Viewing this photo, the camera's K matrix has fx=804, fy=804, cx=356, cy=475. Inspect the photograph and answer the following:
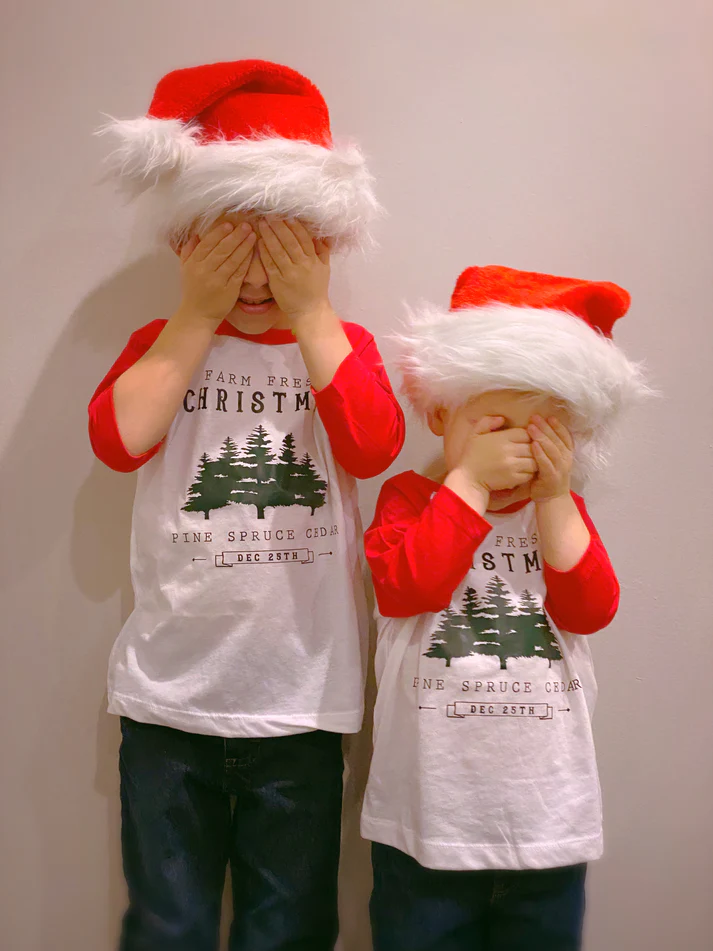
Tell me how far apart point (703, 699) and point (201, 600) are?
672 mm

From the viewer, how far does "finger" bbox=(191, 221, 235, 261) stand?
82 centimetres

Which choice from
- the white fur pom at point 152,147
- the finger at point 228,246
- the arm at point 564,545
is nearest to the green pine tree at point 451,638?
the arm at point 564,545

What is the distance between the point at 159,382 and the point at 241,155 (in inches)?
9.4

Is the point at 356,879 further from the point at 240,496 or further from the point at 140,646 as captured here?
the point at 240,496

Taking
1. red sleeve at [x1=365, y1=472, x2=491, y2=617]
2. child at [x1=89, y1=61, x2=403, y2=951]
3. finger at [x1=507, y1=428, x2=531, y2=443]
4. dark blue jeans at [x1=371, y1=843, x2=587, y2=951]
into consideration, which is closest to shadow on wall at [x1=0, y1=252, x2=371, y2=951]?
child at [x1=89, y1=61, x2=403, y2=951]

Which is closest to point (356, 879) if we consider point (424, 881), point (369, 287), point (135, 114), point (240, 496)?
point (424, 881)

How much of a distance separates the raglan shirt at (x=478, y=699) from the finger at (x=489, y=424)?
8 centimetres

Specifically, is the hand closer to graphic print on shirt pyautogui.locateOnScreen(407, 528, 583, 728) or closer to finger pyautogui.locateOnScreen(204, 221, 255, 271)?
graphic print on shirt pyautogui.locateOnScreen(407, 528, 583, 728)

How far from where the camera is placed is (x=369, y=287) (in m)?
1.01

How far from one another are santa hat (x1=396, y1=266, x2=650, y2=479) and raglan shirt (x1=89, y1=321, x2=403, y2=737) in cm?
7

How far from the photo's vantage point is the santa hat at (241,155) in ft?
2.57

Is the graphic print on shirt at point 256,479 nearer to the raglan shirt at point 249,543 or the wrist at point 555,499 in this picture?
the raglan shirt at point 249,543

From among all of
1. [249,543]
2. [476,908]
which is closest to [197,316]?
[249,543]

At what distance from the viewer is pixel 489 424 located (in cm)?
81
